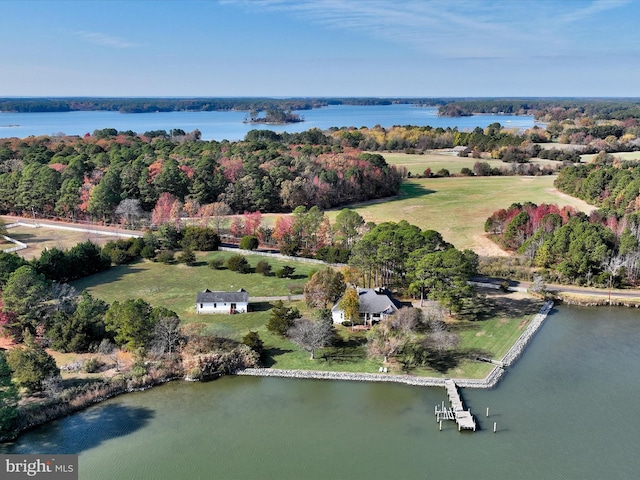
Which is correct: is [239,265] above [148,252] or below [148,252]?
below

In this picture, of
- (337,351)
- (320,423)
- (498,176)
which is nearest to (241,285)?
(337,351)

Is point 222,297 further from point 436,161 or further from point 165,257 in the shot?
point 436,161

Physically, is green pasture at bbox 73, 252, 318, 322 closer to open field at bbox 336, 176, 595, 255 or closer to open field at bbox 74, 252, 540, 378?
open field at bbox 74, 252, 540, 378

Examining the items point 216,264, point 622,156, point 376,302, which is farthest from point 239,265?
point 622,156

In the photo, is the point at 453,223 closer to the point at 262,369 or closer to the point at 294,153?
the point at 294,153

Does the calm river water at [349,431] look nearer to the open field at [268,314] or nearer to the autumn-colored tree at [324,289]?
the open field at [268,314]

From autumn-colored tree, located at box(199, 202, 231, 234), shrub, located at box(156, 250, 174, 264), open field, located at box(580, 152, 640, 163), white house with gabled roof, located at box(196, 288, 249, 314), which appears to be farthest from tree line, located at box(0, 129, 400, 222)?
open field, located at box(580, 152, 640, 163)
